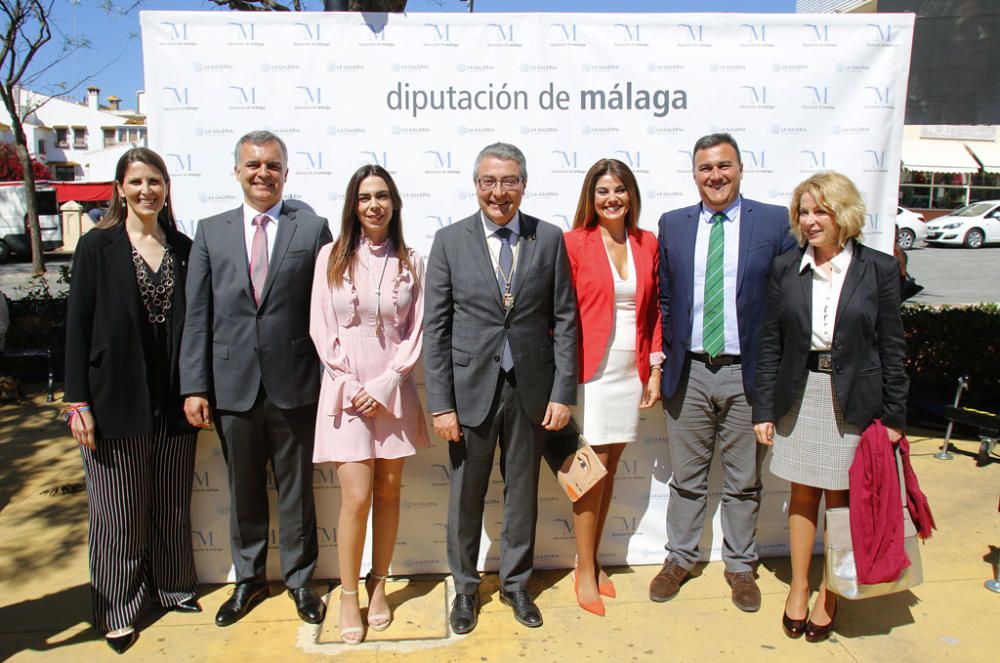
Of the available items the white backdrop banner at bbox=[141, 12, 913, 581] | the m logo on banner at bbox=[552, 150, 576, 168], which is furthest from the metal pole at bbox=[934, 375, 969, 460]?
the m logo on banner at bbox=[552, 150, 576, 168]

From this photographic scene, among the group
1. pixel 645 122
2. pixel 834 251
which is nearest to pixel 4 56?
pixel 645 122

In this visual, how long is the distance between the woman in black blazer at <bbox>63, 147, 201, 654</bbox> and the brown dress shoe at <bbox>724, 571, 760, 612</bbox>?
2792 mm

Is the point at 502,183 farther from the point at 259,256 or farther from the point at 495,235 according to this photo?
the point at 259,256

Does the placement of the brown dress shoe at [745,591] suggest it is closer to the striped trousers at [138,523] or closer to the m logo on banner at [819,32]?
the striped trousers at [138,523]

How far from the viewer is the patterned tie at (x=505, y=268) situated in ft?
10.9

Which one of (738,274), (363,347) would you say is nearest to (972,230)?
(738,274)

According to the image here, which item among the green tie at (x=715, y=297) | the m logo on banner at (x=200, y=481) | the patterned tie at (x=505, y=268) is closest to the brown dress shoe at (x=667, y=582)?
the green tie at (x=715, y=297)

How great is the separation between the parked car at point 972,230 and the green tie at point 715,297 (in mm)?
23908

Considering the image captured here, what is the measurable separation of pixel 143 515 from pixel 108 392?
0.64 metres

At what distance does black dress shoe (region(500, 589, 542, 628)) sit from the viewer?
3496 mm

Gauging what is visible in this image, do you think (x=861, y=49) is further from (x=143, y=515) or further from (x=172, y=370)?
(x=143, y=515)

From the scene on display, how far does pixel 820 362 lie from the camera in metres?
3.23

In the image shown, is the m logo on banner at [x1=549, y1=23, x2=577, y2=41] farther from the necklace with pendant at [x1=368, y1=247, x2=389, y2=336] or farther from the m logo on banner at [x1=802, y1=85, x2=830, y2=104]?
the necklace with pendant at [x1=368, y1=247, x2=389, y2=336]

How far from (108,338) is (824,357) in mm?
3117
